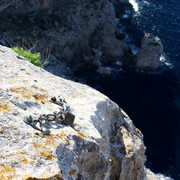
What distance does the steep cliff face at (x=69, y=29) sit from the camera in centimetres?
5088

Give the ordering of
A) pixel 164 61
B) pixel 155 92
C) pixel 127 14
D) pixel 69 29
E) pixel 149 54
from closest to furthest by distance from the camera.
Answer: pixel 155 92 → pixel 69 29 → pixel 149 54 → pixel 164 61 → pixel 127 14

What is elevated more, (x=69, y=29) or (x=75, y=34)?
(x=69, y=29)

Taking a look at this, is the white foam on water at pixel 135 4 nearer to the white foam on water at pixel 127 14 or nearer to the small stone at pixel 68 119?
the white foam on water at pixel 127 14

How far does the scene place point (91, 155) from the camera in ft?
24.7

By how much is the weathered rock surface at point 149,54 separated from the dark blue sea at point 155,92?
A: 2.08 metres

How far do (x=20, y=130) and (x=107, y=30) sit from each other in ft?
193

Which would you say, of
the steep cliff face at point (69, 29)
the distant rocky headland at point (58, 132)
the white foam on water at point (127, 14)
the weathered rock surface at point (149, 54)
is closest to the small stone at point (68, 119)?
the distant rocky headland at point (58, 132)

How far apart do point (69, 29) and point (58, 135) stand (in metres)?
54.1

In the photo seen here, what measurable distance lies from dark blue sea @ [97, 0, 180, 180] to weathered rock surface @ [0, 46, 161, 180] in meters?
30.3

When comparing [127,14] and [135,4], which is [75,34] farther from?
[135,4]

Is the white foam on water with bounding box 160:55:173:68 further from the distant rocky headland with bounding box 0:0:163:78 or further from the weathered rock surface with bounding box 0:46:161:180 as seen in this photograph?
the weathered rock surface with bounding box 0:46:161:180

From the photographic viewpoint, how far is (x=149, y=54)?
2350 inches

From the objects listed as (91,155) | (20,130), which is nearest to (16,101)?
(20,130)

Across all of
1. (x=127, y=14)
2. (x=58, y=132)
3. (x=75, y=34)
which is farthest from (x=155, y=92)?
(x=58, y=132)
